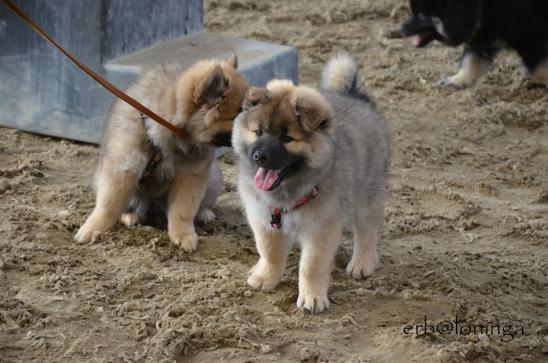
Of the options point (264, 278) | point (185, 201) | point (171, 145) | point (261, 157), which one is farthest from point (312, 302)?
point (171, 145)

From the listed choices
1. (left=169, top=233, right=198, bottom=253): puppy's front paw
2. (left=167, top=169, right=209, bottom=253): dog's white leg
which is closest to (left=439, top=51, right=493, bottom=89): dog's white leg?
(left=167, top=169, right=209, bottom=253): dog's white leg

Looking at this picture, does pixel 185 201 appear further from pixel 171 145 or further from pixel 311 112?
pixel 311 112

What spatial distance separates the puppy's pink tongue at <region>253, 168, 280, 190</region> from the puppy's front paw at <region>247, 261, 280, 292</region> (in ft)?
1.57

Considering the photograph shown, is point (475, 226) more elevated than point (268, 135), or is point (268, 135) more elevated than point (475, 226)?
point (268, 135)

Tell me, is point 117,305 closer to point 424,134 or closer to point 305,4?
point 424,134

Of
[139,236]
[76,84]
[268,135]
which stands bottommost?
[139,236]

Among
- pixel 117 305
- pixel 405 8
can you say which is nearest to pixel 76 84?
pixel 117 305

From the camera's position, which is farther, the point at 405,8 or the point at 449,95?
the point at 405,8

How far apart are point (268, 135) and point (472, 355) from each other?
46.9 inches

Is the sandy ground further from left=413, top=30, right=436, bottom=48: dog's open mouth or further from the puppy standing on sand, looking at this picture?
left=413, top=30, right=436, bottom=48: dog's open mouth

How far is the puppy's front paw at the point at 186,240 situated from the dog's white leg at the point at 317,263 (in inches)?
29.2

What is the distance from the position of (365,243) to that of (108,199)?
4.22 ft

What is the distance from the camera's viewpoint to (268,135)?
3.58 meters

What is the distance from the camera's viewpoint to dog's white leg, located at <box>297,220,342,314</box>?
3.74 meters
